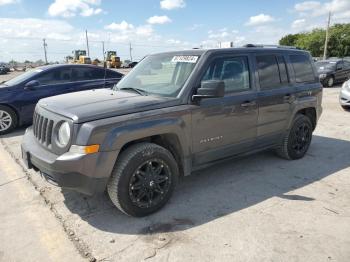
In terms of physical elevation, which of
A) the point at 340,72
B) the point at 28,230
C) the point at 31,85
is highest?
the point at 31,85

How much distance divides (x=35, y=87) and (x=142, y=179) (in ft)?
17.6

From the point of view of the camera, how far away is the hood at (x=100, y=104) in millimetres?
3412

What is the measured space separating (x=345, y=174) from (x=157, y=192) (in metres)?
2.98

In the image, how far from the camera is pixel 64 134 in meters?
3.44

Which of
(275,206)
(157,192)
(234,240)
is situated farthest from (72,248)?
(275,206)

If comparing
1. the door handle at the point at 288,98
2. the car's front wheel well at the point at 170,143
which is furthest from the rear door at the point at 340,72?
the car's front wheel well at the point at 170,143

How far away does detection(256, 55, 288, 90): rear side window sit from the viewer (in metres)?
4.79

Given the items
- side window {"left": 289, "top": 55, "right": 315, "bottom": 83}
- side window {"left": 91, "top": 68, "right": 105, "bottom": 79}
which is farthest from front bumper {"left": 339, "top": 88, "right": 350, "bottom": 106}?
side window {"left": 91, "top": 68, "right": 105, "bottom": 79}

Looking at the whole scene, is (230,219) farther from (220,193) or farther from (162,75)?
(162,75)

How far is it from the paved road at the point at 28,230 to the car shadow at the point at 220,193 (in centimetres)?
34

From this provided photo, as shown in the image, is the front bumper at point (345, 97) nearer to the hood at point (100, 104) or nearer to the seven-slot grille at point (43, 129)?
the hood at point (100, 104)

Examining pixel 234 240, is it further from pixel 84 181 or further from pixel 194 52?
pixel 194 52

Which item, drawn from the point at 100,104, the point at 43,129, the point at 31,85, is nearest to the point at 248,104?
the point at 100,104

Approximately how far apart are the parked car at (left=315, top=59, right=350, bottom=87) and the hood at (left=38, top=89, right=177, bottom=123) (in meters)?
15.2
